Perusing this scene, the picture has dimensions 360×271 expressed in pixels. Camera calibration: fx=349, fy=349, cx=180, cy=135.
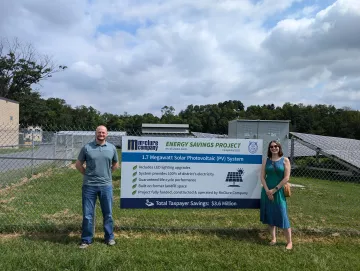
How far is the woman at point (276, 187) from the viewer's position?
214 inches

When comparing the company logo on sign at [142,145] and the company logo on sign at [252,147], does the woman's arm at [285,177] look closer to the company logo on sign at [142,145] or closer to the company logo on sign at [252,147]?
the company logo on sign at [252,147]

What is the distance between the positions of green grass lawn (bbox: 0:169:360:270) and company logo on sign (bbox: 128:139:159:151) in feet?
A: 4.76

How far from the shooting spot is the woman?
17.9 feet

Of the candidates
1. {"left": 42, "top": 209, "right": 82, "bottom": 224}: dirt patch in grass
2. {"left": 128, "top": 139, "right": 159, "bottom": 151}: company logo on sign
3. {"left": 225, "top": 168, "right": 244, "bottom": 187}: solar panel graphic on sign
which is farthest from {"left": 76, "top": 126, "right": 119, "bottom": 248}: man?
{"left": 225, "top": 168, "right": 244, "bottom": 187}: solar panel graphic on sign

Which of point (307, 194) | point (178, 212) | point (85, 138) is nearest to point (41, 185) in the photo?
point (178, 212)

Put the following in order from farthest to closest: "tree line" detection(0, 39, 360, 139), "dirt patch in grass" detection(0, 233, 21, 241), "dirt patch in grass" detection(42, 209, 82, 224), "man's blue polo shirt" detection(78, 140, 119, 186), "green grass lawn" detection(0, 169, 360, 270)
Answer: "tree line" detection(0, 39, 360, 139)
"dirt patch in grass" detection(42, 209, 82, 224)
"dirt patch in grass" detection(0, 233, 21, 241)
"man's blue polo shirt" detection(78, 140, 119, 186)
"green grass lawn" detection(0, 169, 360, 270)

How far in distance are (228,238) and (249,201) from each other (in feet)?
2.45

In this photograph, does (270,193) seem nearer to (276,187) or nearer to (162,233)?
(276,187)

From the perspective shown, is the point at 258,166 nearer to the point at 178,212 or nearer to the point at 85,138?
the point at 178,212

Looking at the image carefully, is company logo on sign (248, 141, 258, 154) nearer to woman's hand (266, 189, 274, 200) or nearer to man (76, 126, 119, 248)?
woman's hand (266, 189, 274, 200)

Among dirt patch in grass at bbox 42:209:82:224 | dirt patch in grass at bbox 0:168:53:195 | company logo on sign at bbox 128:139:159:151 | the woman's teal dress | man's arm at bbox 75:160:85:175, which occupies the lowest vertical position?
dirt patch in grass at bbox 0:168:53:195

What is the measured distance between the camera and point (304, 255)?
5137mm

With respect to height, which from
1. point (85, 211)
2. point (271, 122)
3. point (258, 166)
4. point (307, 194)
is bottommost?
point (307, 194)

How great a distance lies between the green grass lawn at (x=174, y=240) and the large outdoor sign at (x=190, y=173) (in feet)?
1.87
